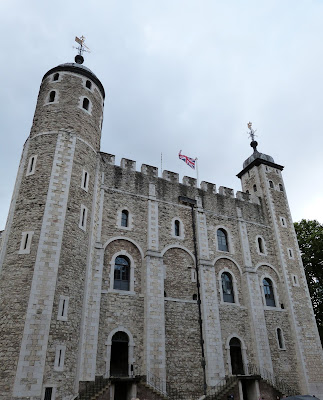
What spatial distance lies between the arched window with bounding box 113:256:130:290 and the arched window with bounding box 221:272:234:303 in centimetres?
670

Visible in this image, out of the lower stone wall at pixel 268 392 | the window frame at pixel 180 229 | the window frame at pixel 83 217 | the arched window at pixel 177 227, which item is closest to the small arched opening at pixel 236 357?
the lower stone wall at pixel 268 392

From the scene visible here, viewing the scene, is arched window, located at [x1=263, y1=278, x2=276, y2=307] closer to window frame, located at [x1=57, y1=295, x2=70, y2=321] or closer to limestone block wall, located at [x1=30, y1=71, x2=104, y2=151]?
window frame, located at [x1=57, y1=295, x2=70, y2=321]

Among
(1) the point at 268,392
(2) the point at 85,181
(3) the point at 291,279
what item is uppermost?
(2) the point at 85,181

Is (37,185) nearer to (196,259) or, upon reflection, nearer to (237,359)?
(196,259)

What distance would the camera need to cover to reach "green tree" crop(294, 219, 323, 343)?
27.7 meters

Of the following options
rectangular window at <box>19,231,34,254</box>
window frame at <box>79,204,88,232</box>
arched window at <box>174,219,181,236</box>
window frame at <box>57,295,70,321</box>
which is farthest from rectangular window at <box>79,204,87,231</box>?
arched window at <box>174,219,181,236</box>

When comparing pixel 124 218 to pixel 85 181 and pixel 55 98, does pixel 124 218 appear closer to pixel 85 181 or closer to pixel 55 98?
pixel 85 181

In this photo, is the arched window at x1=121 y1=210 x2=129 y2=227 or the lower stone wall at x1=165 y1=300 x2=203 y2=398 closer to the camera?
the lower stone wall at x1=165 y1=300 x2=203 y2=398

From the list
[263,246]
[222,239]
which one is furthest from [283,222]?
[222,239]

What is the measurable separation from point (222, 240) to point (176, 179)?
5.51 m

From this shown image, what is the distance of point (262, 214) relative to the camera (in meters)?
26.4

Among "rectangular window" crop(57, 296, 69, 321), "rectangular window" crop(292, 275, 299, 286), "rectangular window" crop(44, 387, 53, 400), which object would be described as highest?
"rectangular window" crop(292, 275, 299, 286)

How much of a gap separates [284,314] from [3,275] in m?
18.0

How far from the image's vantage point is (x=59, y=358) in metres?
13.8
